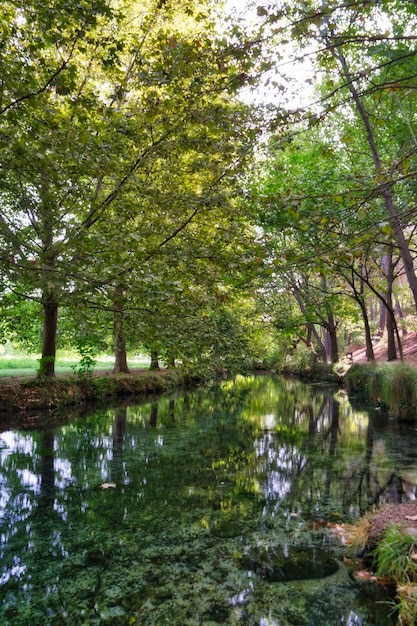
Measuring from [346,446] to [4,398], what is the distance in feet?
34.2

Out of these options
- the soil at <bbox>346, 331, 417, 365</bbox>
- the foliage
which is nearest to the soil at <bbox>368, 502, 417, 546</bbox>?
the foliage

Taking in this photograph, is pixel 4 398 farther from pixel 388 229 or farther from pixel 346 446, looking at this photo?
pixel 388 229

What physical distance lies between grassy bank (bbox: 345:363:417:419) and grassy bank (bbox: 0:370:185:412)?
1017 cm

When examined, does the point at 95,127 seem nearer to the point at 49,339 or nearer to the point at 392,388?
the point at 49,339

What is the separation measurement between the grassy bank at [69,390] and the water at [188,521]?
114 inches

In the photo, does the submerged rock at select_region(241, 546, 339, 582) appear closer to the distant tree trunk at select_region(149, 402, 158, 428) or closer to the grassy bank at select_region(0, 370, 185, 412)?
the distant tree trunk at select_region(149, 402, 158, 428)

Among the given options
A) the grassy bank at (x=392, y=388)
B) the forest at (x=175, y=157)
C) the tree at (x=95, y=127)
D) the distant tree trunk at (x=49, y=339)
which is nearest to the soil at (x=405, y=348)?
the grassy bank at (x=392, y=388)

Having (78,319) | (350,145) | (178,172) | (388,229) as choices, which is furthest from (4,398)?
(350,145)

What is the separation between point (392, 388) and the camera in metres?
14.3

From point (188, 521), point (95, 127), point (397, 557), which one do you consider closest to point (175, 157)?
point (95, 127)

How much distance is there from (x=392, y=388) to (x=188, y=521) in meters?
10.9

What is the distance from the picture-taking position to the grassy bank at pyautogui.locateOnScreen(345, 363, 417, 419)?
13.4 metres

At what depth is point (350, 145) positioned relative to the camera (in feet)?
53.1

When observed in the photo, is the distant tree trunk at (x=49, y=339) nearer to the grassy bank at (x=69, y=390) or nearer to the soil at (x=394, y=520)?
the grassy bank at (x=69, y=390)
